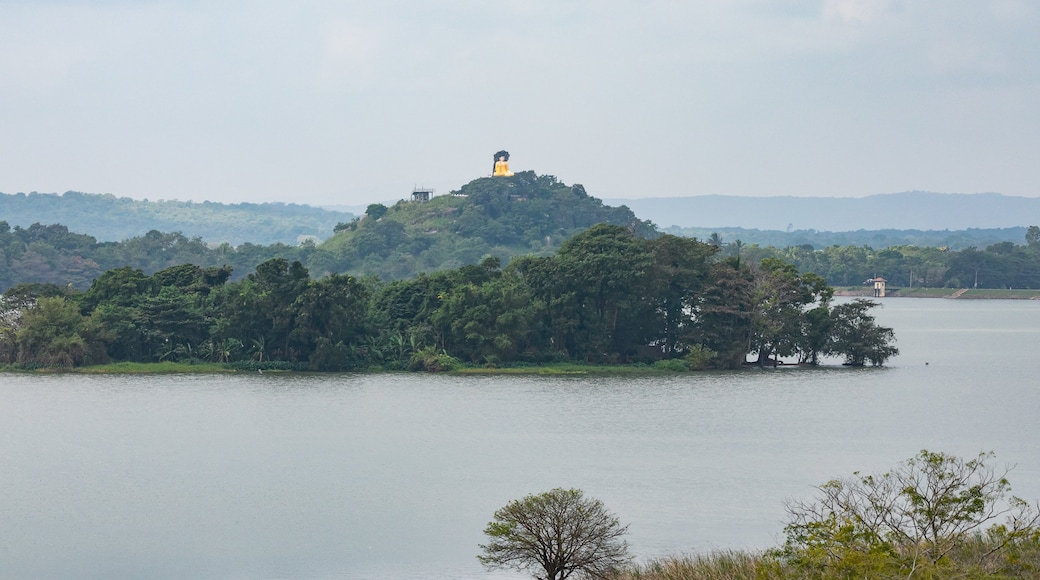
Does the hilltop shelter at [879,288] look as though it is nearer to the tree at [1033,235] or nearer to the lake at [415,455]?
the tree at [1033,235]

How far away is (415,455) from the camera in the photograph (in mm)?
31719

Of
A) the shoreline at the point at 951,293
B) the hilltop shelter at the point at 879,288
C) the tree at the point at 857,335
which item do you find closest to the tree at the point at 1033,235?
the shoreline at the point at 951,293

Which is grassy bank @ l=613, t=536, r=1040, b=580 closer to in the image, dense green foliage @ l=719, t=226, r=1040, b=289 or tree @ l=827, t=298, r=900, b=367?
tree @ l=827, t=298, r=900, b=367

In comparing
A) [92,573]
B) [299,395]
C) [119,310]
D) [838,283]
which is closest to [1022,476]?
[92,573]

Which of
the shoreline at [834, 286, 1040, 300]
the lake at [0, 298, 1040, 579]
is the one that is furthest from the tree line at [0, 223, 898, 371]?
A: the shoreline at [834, 286, 1040, 300]

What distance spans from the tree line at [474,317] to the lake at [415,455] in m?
1.63

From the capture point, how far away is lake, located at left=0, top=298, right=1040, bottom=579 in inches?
904

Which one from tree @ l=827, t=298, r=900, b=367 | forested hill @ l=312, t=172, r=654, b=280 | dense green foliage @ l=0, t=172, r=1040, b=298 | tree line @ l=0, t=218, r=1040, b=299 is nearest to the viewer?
tree @ l=827, t=298, r=900, b=367

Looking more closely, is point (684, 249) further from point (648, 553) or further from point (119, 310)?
point (648, 553)

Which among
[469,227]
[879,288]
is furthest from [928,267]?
[469,227]

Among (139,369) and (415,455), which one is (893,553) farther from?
(139,369)

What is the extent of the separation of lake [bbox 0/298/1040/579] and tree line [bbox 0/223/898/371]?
1.63m

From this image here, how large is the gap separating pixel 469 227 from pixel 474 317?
70676mm

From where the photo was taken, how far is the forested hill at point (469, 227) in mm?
111438
